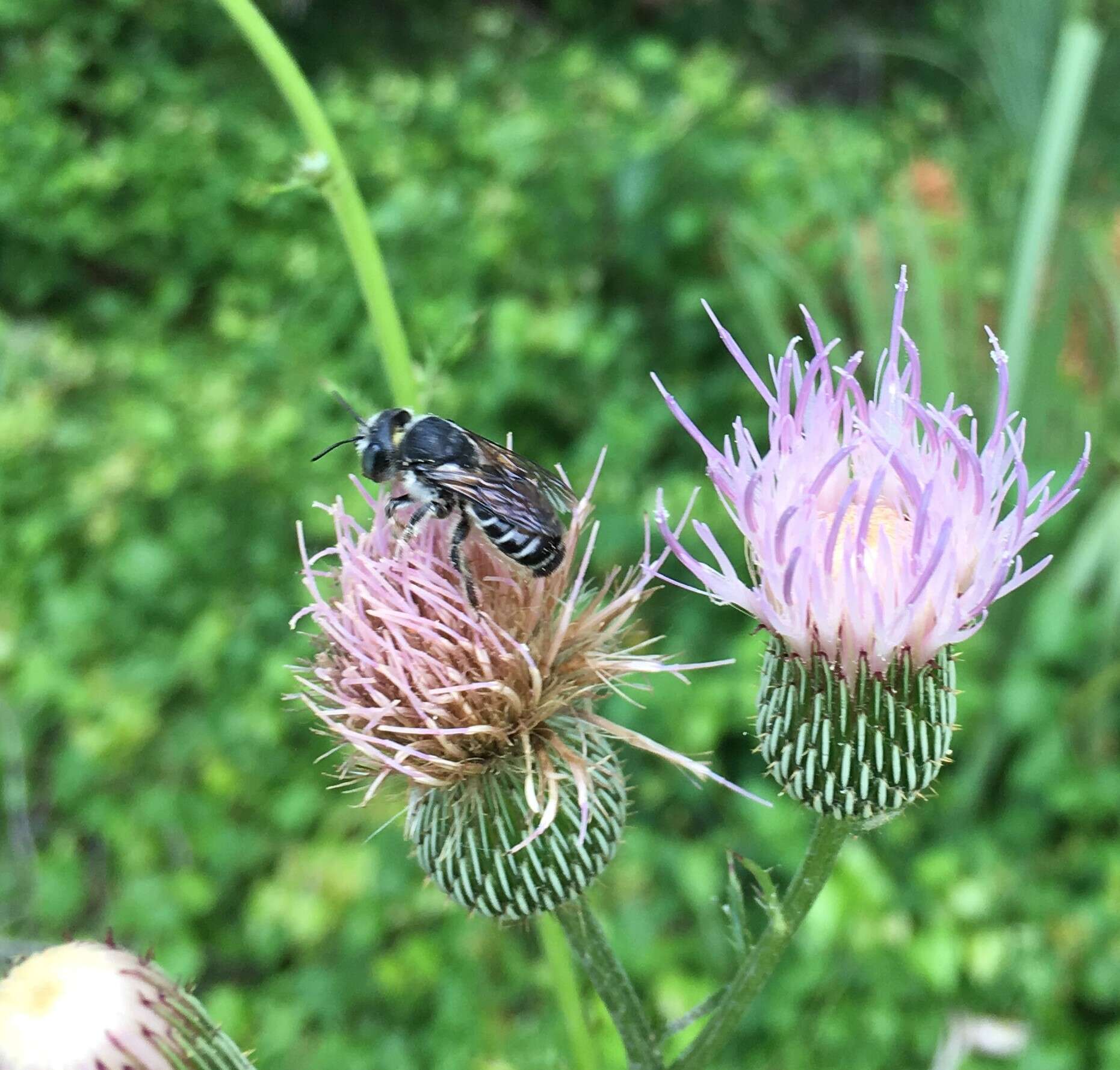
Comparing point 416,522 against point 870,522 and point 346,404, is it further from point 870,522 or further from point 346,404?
point 870,522

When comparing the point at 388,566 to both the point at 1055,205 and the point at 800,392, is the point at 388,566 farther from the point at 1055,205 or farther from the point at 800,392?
the point at 1055,205

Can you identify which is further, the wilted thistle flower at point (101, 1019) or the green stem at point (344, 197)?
the green stem at point (344, 197)

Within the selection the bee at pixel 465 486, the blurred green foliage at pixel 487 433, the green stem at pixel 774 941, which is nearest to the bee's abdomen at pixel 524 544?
the bee at pixel 465 486

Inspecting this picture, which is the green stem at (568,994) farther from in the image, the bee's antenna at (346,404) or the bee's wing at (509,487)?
the bee's antenna at (346,404)

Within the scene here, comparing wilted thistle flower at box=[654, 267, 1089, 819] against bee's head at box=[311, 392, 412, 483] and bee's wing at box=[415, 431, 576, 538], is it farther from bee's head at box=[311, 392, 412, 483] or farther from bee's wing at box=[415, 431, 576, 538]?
bee's head at box=[311, 392, 412, 483]

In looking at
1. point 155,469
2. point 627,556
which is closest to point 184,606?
point 155,469
